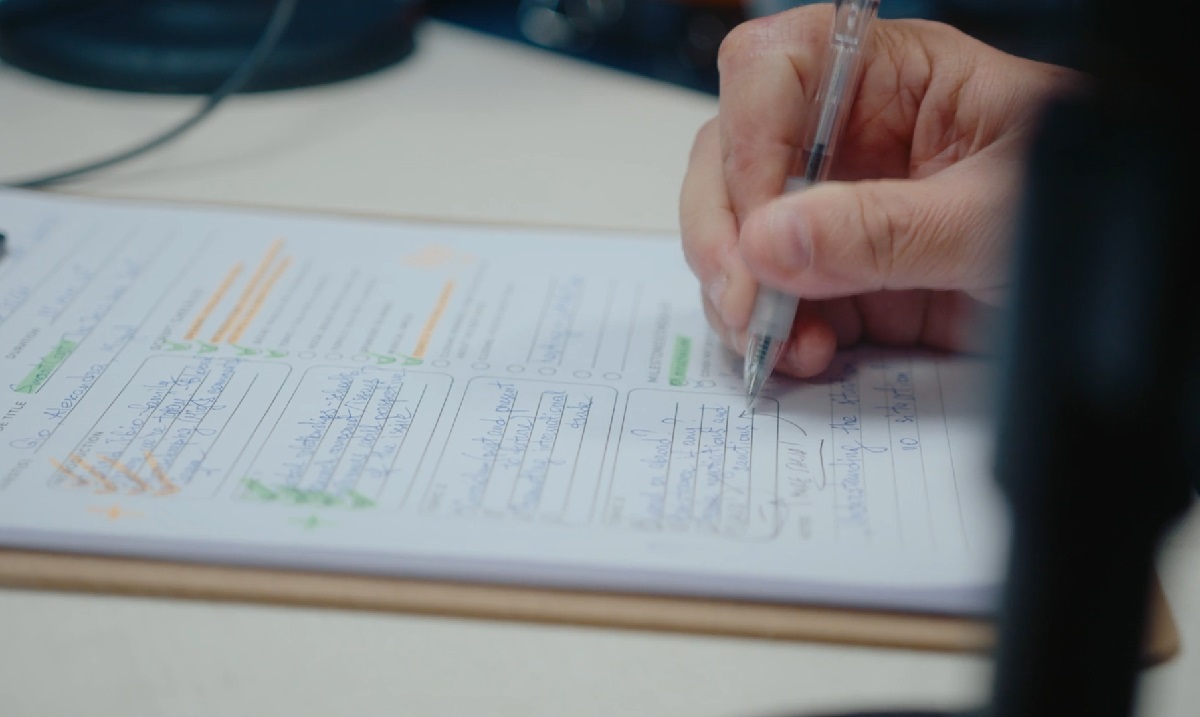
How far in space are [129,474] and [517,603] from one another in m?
0.16

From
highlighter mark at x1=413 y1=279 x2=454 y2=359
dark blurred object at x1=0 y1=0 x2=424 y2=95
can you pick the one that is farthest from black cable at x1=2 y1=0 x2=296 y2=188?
highlighter mark at x1=413 y1=279 x2=454 y2=359

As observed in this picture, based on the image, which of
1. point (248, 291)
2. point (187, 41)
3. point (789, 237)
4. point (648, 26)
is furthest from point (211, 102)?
point (789, 237)

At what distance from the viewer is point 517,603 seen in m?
0.34

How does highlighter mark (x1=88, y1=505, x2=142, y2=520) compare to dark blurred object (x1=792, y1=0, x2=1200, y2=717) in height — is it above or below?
below

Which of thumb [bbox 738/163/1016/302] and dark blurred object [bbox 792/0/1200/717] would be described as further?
thumb [bbox 738/163/1016/302]

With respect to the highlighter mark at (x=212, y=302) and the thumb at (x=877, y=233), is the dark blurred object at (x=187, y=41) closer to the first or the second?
the highlighter mark at (x=212, y=302)

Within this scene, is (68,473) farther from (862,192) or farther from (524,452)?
(862,192)

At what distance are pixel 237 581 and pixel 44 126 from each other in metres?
0.56

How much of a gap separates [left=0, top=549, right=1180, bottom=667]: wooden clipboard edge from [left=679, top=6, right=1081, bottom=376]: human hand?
0.14 meters

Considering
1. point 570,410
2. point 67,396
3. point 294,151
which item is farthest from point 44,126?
point 570,410

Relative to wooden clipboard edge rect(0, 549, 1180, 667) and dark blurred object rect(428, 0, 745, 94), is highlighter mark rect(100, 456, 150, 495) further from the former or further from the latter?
dark blurred object rect(428, 0, 745, 94)

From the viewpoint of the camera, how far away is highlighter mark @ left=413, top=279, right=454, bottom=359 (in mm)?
491

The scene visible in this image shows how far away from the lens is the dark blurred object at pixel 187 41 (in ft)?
2.62

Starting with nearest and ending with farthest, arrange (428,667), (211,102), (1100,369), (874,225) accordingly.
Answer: (1100,369) < (428,667) < (874,225) < (211,102)
